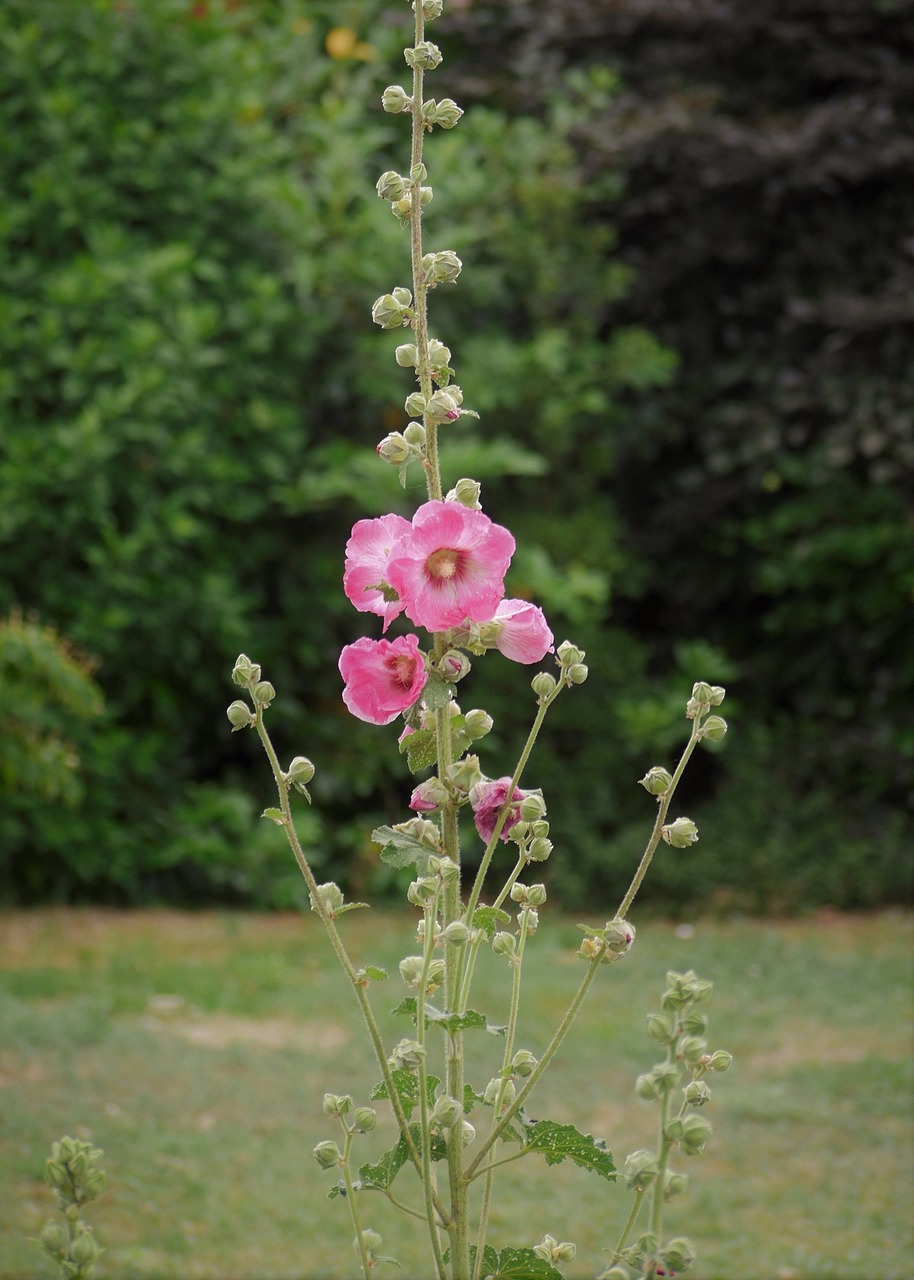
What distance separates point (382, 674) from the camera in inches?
58.6

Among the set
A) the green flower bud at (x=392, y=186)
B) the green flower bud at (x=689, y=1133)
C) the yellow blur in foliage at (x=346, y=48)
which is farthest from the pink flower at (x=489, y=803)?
the yellow blur in foliage at (x=346, y=48)

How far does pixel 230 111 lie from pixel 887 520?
2.98 meters

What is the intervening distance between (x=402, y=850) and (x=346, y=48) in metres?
5.45

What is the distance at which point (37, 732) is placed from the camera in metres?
4.95

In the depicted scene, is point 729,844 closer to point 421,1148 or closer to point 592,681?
point 592,681

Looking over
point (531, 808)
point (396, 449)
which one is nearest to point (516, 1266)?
point (531, 808)

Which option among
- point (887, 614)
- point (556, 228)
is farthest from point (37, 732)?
point (887, 614)

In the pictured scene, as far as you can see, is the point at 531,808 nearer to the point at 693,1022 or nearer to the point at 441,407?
the point at 693,1022

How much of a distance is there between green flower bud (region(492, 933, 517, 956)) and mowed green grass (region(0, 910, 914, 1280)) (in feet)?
5.10

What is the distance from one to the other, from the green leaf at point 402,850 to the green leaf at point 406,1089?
20cm

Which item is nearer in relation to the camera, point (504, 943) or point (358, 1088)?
point (504, 943)

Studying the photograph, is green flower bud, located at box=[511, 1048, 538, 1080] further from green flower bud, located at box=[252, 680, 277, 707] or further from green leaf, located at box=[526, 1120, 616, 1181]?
green flower bud, located at box=[252, 680, 277, 707]

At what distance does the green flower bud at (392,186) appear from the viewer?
1.52 metres

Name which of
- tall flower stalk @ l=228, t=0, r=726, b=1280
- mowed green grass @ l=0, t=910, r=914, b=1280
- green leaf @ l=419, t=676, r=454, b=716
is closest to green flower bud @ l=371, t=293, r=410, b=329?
tall flower stalk @ l=228, t=0, r=726, b=1280
